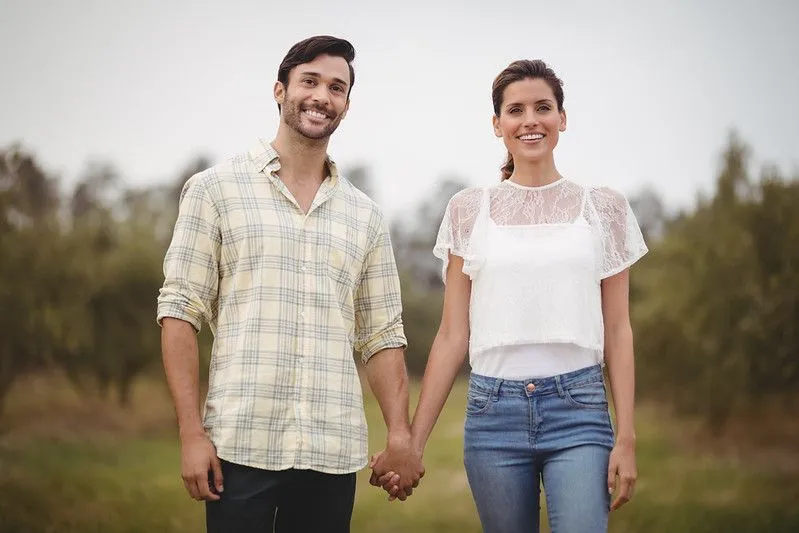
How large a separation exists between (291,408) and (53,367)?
4.87 m

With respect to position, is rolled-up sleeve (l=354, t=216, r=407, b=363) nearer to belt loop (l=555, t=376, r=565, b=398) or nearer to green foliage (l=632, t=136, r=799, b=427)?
belt loop (l=555, t=376, r=565, b=398)

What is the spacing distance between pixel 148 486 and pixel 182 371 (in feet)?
15.2

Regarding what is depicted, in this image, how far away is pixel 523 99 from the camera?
232 centimetres

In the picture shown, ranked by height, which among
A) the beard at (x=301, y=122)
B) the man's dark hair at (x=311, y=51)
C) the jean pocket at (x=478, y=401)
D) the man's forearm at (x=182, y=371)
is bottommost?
the jean pocket at (x=478, y=401)

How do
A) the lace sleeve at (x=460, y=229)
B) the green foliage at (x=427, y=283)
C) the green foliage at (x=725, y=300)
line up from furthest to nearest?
the green foliage at (x=725, y=300)
the green foliage at (x=427, y=283)
the lace sleeve at (x=460, y=229)

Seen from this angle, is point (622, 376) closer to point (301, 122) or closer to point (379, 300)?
point (379, 300)

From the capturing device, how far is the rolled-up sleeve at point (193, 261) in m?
2.06

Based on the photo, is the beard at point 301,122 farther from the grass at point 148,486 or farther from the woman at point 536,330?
the grass at point 148,486

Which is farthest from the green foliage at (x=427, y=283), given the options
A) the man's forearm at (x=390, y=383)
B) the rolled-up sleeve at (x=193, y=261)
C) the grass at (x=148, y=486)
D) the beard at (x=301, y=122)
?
the rolled-up sleeve at (x=193, y=261)

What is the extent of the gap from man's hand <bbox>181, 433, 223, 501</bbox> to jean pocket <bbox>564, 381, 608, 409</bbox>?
823 mm

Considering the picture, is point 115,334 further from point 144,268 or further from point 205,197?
point 205,197

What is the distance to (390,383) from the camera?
2.39 meters

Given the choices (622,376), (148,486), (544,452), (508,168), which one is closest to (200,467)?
(544,452)

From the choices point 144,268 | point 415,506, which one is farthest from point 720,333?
point 144,268
